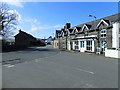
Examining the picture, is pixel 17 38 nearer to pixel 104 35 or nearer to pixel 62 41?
pixel 62 41

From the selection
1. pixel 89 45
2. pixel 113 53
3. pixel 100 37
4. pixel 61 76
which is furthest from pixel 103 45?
pixel 61 76

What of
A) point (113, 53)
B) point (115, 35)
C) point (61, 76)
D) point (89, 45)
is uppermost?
point (115, 35)

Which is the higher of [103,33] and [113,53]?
[103,33]

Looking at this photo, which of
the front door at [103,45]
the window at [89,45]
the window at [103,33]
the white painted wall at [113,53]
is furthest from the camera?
the window at [89,45]

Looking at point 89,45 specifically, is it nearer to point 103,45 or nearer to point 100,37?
point 100,37

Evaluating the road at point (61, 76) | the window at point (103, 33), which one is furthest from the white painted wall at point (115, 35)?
the road at point (61, 76)

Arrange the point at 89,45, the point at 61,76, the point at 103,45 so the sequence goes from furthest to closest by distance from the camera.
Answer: the point at 89,45, the point at 103,45, the point at 61,76

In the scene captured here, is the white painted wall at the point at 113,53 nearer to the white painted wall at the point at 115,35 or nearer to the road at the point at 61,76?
the white painted wall at the point at 115,35

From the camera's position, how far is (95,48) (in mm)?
21188

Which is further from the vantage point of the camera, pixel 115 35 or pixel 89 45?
pixel 89 45

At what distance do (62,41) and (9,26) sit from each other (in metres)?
19.1

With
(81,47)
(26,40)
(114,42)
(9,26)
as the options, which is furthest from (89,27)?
(26,40)

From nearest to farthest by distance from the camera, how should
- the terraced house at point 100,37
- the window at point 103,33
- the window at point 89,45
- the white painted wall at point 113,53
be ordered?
the white painted wall at point 113,53 → the terraced house at point 100,37 → the window at point 103,33 → the window at point 89,45

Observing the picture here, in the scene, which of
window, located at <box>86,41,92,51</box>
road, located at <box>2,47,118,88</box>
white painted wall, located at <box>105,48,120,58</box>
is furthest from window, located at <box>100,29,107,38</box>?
road, located at <box>2,47,118,88</box>
